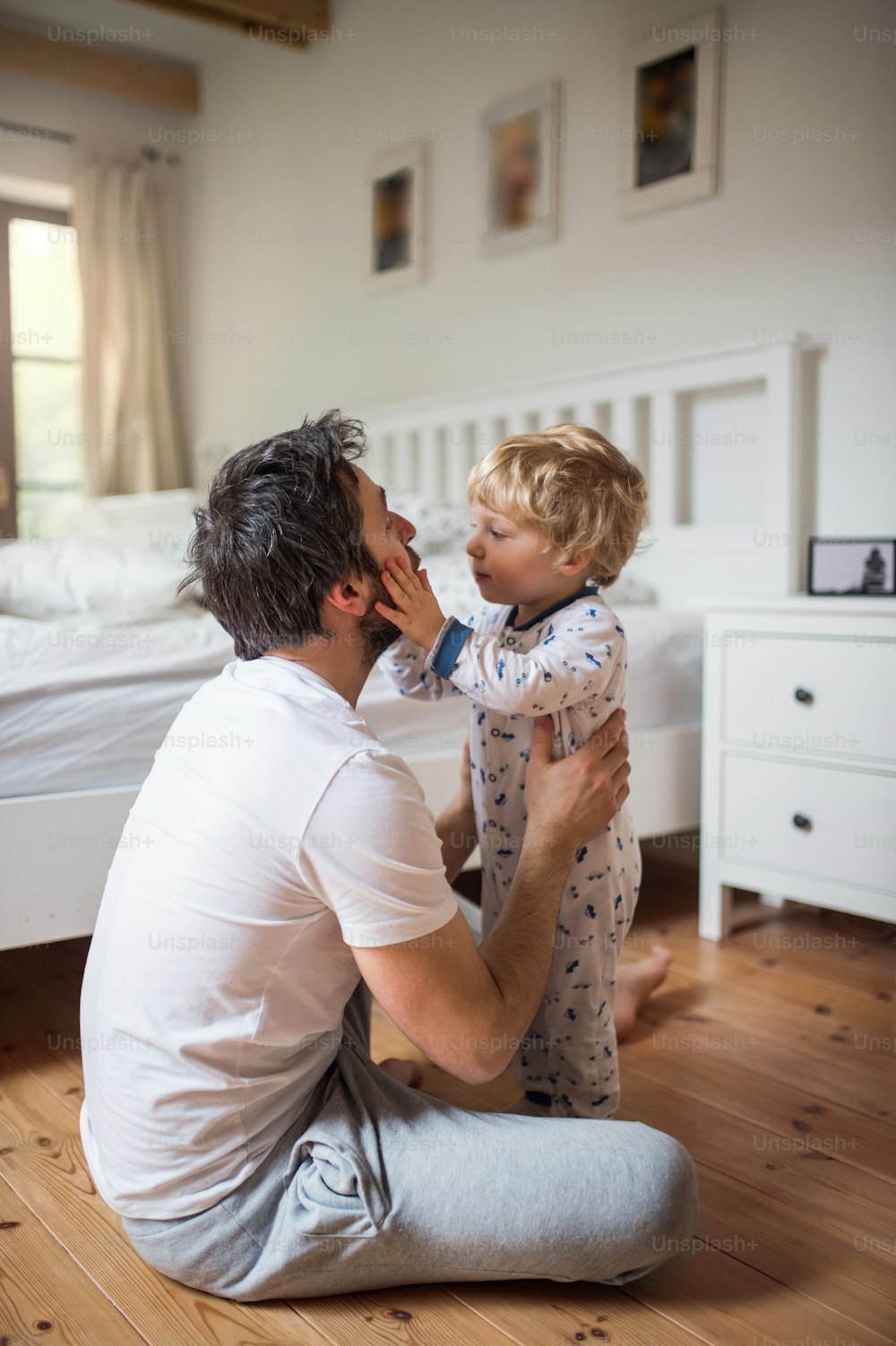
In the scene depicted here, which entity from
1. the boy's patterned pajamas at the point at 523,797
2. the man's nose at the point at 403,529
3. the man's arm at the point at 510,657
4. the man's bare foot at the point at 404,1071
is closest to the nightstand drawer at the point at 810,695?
the boy's patterned pajamas at the point at 523,797

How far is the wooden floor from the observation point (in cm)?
102

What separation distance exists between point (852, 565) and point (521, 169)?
1499mm

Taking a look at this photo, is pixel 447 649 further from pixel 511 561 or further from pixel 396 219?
→ pixel 396 219

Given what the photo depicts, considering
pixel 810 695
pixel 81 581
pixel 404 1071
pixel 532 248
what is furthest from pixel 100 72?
pixel 404 1071

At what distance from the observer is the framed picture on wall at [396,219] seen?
10.8 ft

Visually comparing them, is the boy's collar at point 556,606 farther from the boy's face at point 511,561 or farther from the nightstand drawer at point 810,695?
the nightstand drawer at point 810,695

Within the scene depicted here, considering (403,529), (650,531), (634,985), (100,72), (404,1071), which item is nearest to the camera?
(403,529)

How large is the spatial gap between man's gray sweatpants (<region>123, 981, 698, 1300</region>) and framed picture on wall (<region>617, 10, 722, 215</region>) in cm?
216

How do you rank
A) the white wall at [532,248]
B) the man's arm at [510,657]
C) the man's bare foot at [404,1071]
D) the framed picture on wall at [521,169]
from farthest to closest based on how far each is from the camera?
the framed picture on wall at [521,169]
the white wall at [532,248]
the man's bare foot at [404,1071]
the man's arm at [510,657]

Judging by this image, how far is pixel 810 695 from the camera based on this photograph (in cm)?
196

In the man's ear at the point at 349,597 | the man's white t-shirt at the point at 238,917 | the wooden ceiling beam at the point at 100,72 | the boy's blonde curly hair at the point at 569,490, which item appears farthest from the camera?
the wooden ceiling beam at the point at 100,72

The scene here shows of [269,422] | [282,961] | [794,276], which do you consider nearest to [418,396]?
[269,422]

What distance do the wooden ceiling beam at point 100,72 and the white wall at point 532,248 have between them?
4.5 inches

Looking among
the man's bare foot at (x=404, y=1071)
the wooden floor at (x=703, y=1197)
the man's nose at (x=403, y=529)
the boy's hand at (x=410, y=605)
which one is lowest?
the wooden floor at (x=703, y=1197)
